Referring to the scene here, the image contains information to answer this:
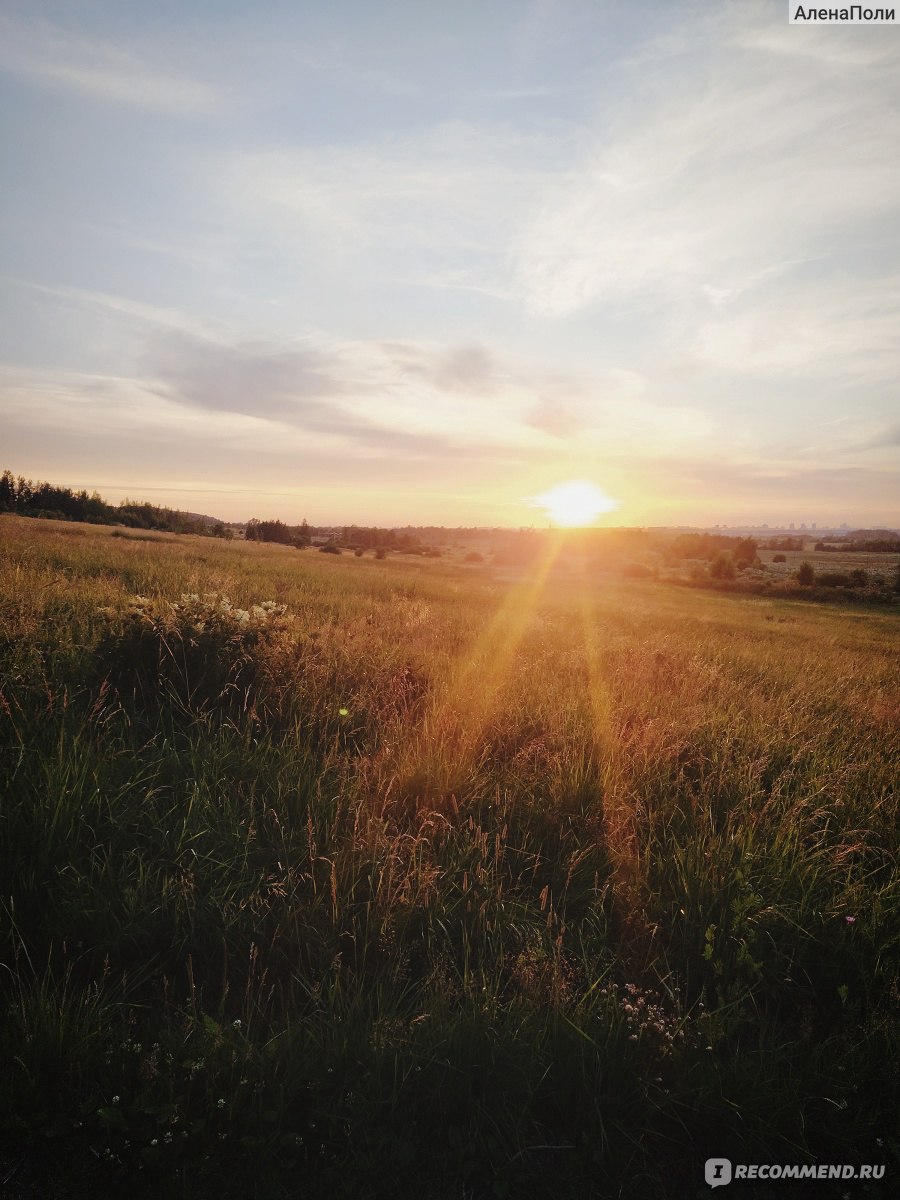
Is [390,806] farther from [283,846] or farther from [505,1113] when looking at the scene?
[505,1113]

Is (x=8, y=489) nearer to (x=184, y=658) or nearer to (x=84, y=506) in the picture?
(x=84, y=506)

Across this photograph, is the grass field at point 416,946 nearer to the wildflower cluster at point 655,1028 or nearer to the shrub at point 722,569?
the wildflower cluster at point 655,1028

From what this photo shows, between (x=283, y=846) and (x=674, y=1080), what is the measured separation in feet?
6.96

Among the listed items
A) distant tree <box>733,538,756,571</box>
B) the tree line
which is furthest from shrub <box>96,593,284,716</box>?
distant tree <box>733,538,756,571</box>

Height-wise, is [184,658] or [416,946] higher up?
[184,658]

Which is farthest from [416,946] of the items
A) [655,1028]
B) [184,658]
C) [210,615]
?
[210,615]

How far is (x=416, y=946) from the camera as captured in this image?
271 centimetres

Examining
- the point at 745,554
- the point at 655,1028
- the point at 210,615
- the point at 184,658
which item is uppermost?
the point at 745,554

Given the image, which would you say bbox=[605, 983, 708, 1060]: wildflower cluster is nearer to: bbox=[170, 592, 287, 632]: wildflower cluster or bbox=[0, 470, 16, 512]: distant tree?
bbox=[170, 592, 287, 632]: wildflower cluster

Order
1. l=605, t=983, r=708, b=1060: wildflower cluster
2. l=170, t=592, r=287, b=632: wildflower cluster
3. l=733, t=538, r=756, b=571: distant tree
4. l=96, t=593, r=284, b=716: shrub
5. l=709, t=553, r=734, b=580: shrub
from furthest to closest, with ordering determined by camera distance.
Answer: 1. l=733, t=538, r=756, b=571: distant tree
2. l=709, t=553, r=734, b=580: shrub
3. l=170, t=592, r=287, b=632: wildflower cluster
4. l=96, t=593, r=284, b=716: shrub
5. l=605, t=983, r=708, b=1060: wildflower cluster

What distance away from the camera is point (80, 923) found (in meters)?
2.60

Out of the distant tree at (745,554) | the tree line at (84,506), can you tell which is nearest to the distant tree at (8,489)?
the tree line at (84,506)

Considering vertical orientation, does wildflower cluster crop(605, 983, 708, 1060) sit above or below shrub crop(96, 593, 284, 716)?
below

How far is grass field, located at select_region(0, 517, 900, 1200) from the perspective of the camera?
1.91 metres
